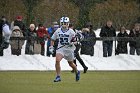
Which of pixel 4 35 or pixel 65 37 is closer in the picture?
pixel 65 37

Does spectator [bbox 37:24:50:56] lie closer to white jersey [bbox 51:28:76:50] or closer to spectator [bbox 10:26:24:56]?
spectator [bbox 10:26:24:56]

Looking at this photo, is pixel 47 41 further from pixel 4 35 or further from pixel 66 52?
pixel 66 52

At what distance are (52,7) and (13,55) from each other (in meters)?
11.6

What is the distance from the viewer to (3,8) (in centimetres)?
3953

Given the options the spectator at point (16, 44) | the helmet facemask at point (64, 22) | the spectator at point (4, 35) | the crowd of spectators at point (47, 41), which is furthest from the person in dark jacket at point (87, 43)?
the helmet facemask at point (64, 22)

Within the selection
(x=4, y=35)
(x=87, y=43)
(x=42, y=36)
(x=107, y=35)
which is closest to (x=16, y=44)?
(x=4, y=35)

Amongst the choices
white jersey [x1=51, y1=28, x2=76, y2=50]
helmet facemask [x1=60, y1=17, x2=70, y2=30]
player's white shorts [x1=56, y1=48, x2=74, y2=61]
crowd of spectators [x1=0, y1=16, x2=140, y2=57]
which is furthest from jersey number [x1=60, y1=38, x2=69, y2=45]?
crowd of spectators [x1=0, y1=16, x2=140, y2=57]

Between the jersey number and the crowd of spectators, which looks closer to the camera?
the jersey number

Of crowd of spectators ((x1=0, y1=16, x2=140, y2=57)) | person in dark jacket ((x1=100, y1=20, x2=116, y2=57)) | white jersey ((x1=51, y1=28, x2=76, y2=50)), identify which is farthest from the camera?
person in dark jacket ((x1=100, y1=20, x2=116, y2=57))

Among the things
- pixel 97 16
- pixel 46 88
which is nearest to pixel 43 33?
pixel 97 16

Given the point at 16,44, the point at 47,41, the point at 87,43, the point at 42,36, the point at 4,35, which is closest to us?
the point at 4,35

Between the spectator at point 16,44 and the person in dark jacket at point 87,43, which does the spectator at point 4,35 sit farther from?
the person in dark jacket at point 87,43

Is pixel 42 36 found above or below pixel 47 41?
above

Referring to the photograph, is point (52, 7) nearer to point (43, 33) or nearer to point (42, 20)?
point (42, 20)
